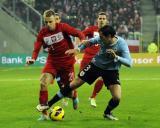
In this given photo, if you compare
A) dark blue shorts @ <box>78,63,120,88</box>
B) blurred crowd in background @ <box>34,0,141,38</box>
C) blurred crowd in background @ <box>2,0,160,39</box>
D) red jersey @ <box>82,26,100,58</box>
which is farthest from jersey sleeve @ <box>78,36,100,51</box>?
blurred crowd in background @ <box>34,0,141,38</box>

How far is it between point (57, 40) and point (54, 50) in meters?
0.26

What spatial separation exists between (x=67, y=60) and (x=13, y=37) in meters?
27.9

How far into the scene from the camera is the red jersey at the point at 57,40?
12320 millimetres

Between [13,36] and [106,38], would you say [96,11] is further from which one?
[106,38]

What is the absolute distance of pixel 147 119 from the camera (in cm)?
1188

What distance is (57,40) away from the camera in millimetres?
12477

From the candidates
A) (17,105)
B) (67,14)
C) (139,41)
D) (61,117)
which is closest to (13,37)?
(67,14)

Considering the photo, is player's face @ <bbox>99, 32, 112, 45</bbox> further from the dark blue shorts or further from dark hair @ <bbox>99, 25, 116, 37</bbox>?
the dark blue shorts

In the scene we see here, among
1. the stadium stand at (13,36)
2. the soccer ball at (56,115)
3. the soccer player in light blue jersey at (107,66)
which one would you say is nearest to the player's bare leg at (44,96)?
the soccer ball at (56,115)

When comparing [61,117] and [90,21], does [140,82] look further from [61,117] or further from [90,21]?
[90,21]

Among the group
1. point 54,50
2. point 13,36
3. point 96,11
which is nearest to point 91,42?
point 54,50

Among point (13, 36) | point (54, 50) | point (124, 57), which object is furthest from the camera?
point (13, 36)

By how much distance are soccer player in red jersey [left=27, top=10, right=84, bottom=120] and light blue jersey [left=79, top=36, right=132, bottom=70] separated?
2.77ft

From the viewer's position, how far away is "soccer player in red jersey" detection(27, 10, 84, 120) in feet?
A: 39.2
